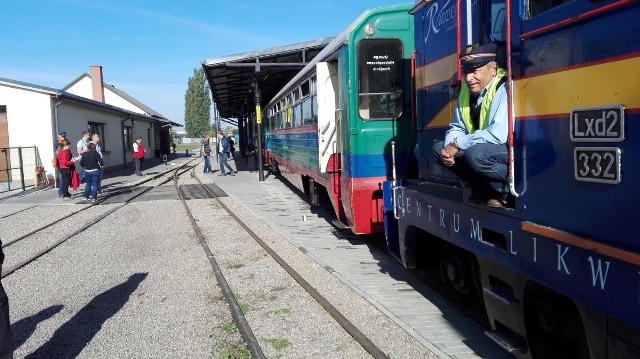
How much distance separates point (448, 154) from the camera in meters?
3.20

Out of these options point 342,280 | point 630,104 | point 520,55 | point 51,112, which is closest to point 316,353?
point 342,280

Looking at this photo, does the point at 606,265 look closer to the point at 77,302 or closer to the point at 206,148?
the point at 77,302

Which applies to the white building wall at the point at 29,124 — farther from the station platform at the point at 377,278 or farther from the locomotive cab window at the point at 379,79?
the locomotive cab window at the point at 379,79

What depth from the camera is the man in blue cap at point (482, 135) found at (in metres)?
2.95

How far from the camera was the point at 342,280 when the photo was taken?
5.87m

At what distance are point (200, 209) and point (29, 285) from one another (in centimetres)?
591

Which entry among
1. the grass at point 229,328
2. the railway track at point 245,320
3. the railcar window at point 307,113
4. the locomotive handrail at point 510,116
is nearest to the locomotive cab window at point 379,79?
the railway track at point 245,320

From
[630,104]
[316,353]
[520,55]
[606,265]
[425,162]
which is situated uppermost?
[520,55]

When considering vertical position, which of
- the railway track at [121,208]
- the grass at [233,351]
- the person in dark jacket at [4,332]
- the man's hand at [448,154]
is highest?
the man's hand at [448,154]

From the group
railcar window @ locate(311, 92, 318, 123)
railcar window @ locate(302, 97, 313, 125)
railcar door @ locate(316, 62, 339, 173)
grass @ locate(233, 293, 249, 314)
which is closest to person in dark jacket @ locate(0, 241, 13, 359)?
grass @ locate(233, 293, 249, 314)

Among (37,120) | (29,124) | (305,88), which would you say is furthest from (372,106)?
(29,124)

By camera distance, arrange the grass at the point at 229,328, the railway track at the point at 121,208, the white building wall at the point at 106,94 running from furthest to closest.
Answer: the white building wall at the point at 106,94, the grass at the point at 229,328, the railway track at the point at 121,208

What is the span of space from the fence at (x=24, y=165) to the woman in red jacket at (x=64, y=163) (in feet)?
13.8

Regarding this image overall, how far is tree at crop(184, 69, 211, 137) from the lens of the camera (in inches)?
3725
